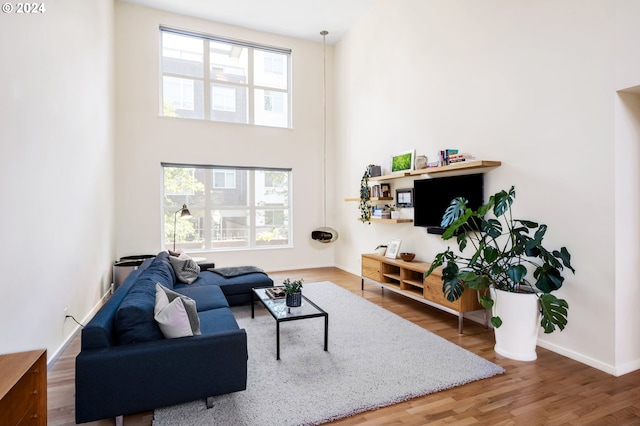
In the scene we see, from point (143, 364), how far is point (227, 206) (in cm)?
462

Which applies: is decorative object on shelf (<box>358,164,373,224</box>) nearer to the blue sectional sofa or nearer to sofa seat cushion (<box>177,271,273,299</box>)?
sofa seat cushion (<box>177,271,273,299</box>)

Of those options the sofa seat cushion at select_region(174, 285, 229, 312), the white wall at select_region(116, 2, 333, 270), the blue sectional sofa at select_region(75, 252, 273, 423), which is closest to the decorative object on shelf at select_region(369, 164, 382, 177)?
the white wall at select_region(116, 2, 333, 270)

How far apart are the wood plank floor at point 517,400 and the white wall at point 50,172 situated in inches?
21.1

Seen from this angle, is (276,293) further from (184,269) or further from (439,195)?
(439,195)

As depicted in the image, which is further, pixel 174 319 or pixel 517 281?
pixel 517 281

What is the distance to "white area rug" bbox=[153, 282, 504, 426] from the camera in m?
2.12

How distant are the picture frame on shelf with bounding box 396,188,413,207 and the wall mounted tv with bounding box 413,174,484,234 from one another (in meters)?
0.22

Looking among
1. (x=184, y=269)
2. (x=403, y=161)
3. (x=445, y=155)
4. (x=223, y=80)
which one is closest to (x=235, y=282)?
(x=184, y=269)

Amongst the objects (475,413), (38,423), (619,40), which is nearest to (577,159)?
(619,40)

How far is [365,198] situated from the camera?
18.4ft

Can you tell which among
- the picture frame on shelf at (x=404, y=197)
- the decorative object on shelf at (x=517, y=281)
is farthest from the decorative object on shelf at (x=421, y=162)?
the decorative object on shelf at (x=517, y=281)

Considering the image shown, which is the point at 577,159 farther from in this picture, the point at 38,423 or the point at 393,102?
the point at 38,423

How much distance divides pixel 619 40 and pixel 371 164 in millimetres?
3540

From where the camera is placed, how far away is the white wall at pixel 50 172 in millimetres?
2172
